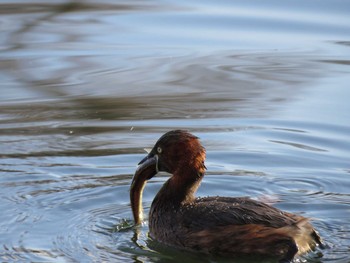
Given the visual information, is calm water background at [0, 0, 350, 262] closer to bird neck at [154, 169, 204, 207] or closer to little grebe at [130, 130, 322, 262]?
little grebe at [130, 130, 322, 262]

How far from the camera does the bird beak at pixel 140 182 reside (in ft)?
25.6

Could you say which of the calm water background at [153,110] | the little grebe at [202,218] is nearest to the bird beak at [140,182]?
the little grebe at [202,218]

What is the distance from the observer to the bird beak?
307 inches

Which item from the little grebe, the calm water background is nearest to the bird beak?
the little grebe

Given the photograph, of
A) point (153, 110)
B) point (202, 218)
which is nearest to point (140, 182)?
point (202, 218)

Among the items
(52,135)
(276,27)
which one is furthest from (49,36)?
(52,135)

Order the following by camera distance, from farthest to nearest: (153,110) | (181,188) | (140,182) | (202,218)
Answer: (153,110) < (140,182) < (181,188) < (202,218)

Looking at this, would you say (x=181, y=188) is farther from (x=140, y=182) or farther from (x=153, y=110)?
(x=153, y=110)

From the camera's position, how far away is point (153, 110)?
10359mm

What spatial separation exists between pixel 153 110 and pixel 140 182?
8.31 feet

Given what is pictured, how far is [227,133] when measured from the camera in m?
9.67

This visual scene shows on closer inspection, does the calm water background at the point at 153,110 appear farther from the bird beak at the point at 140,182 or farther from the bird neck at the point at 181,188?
the bird neck at the point at 181,188

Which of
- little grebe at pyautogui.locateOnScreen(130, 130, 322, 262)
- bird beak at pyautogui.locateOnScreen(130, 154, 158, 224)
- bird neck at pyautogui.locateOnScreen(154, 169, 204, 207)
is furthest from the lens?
bird beak at pyautogui.locateOnScreen(130, 154, 158, 224)

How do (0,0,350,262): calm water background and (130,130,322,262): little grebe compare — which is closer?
(130,130,322,262): little grebe
